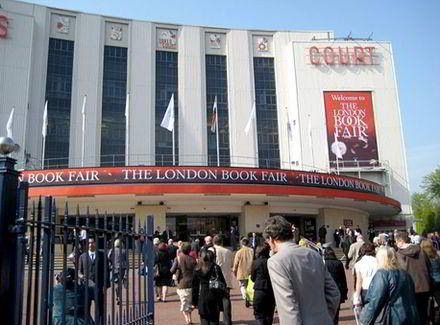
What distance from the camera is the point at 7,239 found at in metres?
3.46

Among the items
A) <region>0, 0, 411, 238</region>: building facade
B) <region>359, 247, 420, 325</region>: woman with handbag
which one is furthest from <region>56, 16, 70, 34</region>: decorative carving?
<region>359, 247, 420, 325</region>: woman with handbag

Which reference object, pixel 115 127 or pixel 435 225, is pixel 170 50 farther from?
pixel 435 225

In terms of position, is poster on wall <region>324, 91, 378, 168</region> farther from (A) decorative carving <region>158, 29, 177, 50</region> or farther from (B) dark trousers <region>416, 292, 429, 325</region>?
(B) dark trousers <region>416, 292, 429, 325</region>

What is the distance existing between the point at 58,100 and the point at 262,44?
22.4 m

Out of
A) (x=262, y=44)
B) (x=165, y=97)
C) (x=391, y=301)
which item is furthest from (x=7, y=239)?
(x=262, y=44)

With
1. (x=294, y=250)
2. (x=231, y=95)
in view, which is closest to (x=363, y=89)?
(x=231, y=95)

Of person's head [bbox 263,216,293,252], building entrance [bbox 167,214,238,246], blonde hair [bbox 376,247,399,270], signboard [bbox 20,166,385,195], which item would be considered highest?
signboard [bbox 20,166,385,195]

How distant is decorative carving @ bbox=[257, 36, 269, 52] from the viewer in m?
50.5

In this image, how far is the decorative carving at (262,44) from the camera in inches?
1987

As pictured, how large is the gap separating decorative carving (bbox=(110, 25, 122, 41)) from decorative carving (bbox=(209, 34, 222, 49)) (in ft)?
31.6

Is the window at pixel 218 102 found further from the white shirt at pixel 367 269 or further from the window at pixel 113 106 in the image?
the white shirt at pixel 367 269

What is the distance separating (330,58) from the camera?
4806 centimetres

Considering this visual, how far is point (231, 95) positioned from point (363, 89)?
13615 mm

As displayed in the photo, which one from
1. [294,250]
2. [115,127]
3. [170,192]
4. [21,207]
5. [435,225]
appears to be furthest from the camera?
[435,225]
